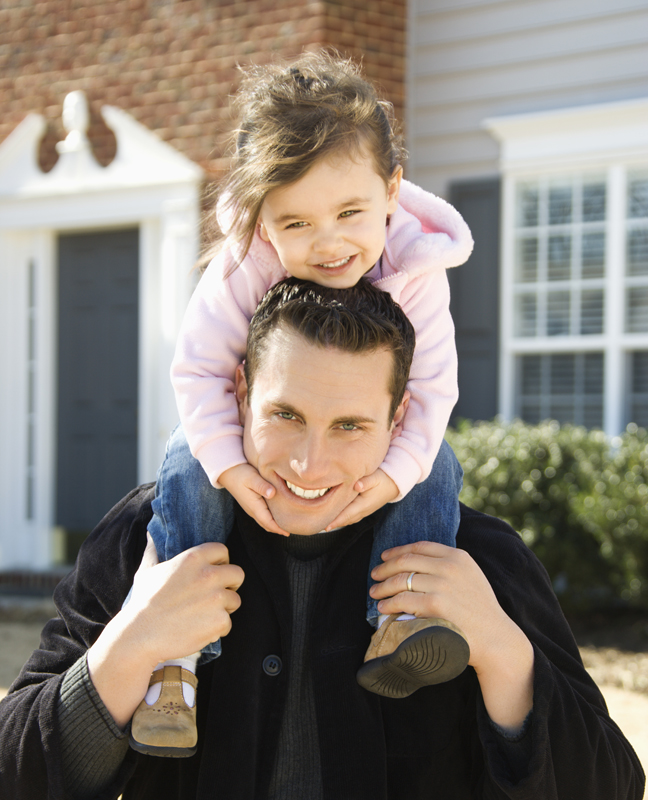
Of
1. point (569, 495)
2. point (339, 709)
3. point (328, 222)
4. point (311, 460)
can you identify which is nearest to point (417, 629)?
point (339, 709)

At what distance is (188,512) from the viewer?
6.21ft

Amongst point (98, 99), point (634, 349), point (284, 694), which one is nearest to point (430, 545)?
point (284, 694)

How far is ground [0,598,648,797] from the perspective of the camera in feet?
14.5

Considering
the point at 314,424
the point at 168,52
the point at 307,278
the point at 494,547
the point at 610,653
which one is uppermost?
the point at 168,52

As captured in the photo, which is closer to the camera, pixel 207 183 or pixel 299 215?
pixel 299 215

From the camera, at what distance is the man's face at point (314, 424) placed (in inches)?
68.9

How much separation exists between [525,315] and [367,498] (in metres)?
5.24

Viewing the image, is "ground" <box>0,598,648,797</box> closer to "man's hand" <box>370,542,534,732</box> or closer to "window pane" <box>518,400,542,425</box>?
"window pane" <box>518,400,542,425</box>

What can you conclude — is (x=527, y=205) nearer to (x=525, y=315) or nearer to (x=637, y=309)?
(x=525, y=315)

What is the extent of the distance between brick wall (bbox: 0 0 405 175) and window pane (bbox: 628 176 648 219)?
1811mm

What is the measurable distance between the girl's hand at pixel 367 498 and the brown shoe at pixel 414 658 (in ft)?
0.72

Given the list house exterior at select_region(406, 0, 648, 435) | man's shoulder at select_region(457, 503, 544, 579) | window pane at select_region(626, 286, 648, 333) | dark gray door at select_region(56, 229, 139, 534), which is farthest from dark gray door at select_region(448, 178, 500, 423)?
man's shoulder at select_region(457, 503, 544, 579)

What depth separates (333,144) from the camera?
202 centimetres

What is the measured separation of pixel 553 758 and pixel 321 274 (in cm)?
108
